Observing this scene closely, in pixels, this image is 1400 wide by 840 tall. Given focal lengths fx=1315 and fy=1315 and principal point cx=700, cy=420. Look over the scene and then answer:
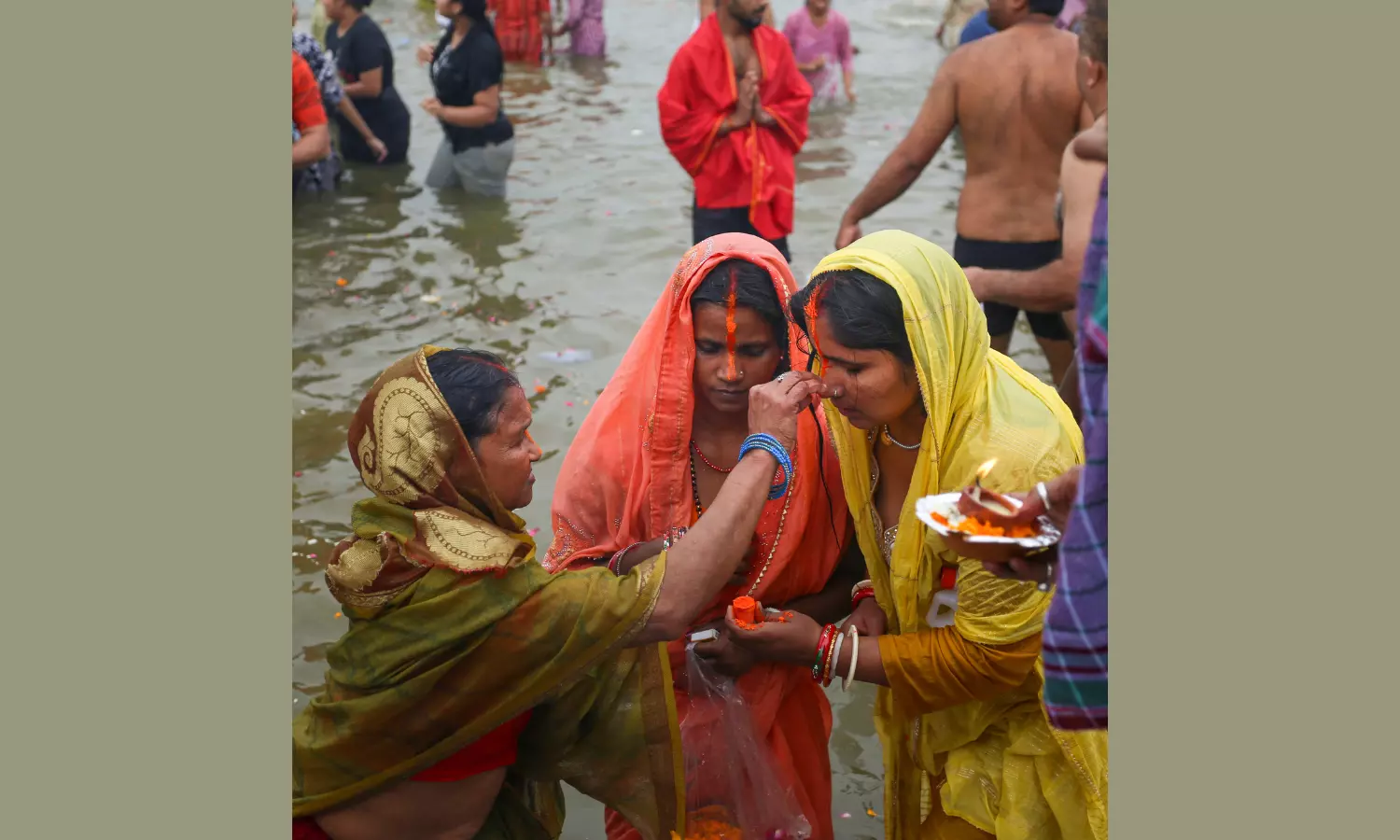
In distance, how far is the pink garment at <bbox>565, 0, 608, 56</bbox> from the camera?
52.4ft

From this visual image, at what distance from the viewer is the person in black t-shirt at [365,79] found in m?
11.1

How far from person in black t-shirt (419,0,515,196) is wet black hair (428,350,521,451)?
26.3 ft

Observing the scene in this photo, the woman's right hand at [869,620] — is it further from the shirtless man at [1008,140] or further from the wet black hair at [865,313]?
the shirtless man at [1008,140]

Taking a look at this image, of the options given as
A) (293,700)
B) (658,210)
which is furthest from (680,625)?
(658,210)

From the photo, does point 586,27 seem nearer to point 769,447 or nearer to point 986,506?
point 769,447

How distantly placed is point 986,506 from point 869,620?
99 centimetres

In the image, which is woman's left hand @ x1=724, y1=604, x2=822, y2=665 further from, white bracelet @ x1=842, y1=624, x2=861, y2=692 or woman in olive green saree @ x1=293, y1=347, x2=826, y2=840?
woman in olive green saree @ x1=293, y1=347, x2=826, y2=840

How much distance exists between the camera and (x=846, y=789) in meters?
4.44

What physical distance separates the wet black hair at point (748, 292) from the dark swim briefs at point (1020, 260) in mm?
2936

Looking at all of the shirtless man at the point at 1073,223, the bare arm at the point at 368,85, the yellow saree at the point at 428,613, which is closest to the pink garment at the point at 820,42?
the bare arm at the point at 368,85

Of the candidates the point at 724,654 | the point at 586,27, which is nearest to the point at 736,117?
the point at 724,654

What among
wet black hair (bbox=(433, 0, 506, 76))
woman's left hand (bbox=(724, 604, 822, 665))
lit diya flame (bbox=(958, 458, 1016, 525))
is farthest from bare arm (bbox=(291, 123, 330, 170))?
lit diya flame (bbox=(958, 458, 1016, 525))

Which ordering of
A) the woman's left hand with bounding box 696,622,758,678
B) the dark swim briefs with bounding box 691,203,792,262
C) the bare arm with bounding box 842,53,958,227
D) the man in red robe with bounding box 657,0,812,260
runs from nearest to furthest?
the woman's left hand with bounding box 696,622,758,678 < the bare arm with bounding box 842,53,958,227 < the man in red robe with bounding box 657,0,812,260 < the dark swim briefs with bounding box 691,203,792,262

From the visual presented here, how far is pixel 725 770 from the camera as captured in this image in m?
3.39
